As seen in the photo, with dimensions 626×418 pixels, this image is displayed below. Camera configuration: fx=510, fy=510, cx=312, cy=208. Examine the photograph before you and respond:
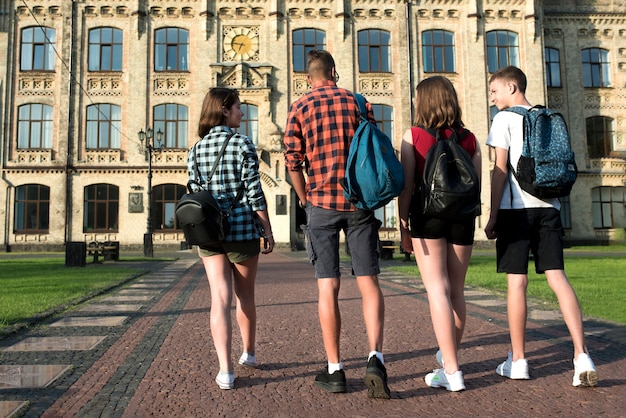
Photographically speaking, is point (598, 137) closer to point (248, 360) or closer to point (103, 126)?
point (103, 126)

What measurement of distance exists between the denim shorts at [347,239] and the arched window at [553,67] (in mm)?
31074

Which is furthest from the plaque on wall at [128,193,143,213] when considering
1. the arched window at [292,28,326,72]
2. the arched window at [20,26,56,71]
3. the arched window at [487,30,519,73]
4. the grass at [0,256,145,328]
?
the arched window at [487,30,519,73]

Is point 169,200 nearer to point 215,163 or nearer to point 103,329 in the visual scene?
point 103,329

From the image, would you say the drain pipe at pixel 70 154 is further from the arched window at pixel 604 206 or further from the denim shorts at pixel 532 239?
the arched window at pixel 604 206

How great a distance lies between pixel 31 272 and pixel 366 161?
1200 centimetres

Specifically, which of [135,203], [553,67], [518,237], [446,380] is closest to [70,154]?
[135,203]

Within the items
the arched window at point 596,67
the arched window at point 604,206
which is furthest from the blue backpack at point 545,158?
the arched window at point 596,67

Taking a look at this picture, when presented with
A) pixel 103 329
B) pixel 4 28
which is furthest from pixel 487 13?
pixel 103 329

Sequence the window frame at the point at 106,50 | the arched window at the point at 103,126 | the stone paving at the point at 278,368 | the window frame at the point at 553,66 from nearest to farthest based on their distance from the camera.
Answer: the stone paving at the point at 278,368 < the arched window at the point at 103,126 < the window frame at the point at 106,50 < the window frame at the point at 553,66

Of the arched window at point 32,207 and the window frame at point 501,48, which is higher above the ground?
the window frame at point 501,48

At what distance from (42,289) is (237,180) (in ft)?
22.3

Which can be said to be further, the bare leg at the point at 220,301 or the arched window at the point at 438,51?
the arched window at the point at 438,51

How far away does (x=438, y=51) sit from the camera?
28594 mm

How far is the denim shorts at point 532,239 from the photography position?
3551 mm
